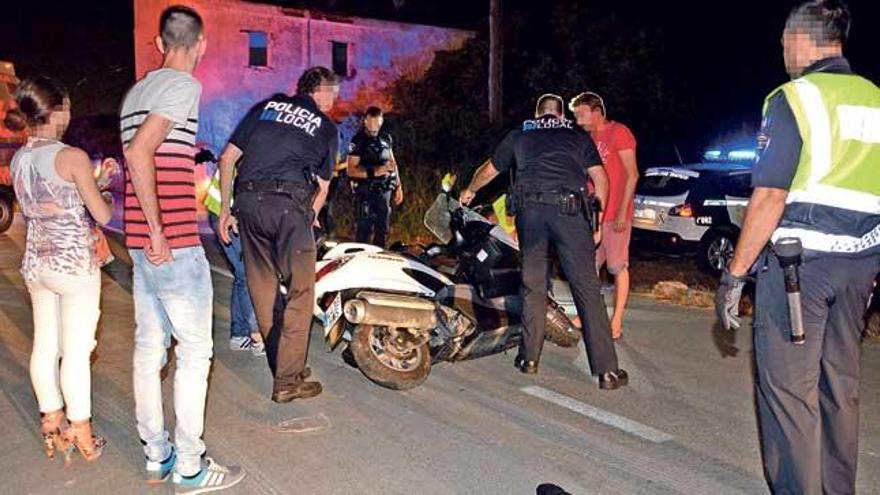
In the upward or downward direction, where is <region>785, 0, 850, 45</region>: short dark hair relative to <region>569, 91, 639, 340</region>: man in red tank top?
upward

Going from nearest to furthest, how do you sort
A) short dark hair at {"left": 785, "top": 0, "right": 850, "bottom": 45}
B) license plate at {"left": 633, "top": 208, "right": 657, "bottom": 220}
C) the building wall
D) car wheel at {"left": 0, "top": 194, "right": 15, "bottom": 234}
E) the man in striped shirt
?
short dark hair at {"left": 785, "top": 0, "right": 850, "bottom": 45}, the man in striped shirt, license plate at {"left": 633, "top": 208, "right": 657, "bottom": 220}, car wheel at {"left": 0, "top": 194, "right": 15, "bottom": 234}, the building wall

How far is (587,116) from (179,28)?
3558mm

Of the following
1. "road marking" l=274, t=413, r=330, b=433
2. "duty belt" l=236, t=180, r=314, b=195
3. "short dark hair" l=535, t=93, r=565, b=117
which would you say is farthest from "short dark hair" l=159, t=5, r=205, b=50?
"short dark hair" l=535, t=93, r=565, b=117

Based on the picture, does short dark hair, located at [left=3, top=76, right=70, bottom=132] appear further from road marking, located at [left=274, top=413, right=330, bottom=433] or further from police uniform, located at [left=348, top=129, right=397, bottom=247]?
police uniform, located at [left=348, top=129, right=397, bottom=247]

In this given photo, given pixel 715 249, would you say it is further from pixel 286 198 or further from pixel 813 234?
pixel 813 234

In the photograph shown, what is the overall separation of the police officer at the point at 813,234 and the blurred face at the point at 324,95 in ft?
8.59

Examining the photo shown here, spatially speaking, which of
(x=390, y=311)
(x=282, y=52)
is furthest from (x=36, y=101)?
(x=282, y=52)

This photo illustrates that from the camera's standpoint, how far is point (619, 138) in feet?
20.5

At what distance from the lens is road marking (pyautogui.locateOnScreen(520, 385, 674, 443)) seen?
451 centimetres

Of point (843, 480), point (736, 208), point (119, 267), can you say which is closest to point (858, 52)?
point (736, 208)

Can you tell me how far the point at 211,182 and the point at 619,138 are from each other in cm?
302

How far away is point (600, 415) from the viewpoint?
480cm

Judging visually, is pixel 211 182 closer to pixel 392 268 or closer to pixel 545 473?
pixel 392 268

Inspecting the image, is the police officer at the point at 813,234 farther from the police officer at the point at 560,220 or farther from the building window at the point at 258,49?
the building window at the point at 258,49
